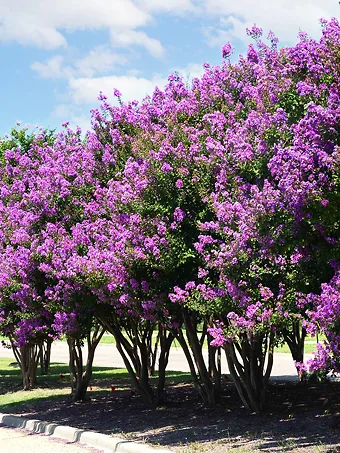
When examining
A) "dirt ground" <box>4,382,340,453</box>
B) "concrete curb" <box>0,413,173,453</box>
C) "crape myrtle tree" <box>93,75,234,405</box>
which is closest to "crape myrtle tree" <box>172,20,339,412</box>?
"crape myrtle tree" <box>93,75,234,405</box>

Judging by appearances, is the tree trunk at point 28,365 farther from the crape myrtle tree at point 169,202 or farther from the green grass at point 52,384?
the crape myrtle tree at point 169,202

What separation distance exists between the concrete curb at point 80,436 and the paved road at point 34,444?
0.16m

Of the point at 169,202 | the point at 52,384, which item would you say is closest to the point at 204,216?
the point at 169,202

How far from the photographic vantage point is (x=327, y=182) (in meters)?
6.46

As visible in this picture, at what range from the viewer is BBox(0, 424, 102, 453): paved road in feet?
29.8

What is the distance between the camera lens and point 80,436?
32.3 feet

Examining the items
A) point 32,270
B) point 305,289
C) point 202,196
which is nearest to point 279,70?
point 202,196

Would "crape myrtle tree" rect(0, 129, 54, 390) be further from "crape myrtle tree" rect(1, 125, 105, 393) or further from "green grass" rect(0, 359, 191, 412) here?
"green grass" rect(0, 359, 191, 412)

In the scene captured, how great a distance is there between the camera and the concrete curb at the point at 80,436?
340 inches

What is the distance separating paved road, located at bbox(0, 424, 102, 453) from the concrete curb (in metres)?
0.16

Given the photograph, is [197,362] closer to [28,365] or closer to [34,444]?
[34,444]

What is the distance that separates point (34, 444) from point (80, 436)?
2.14 feet

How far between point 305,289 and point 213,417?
3696mm

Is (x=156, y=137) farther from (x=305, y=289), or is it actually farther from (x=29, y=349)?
(x=29, y=349)
